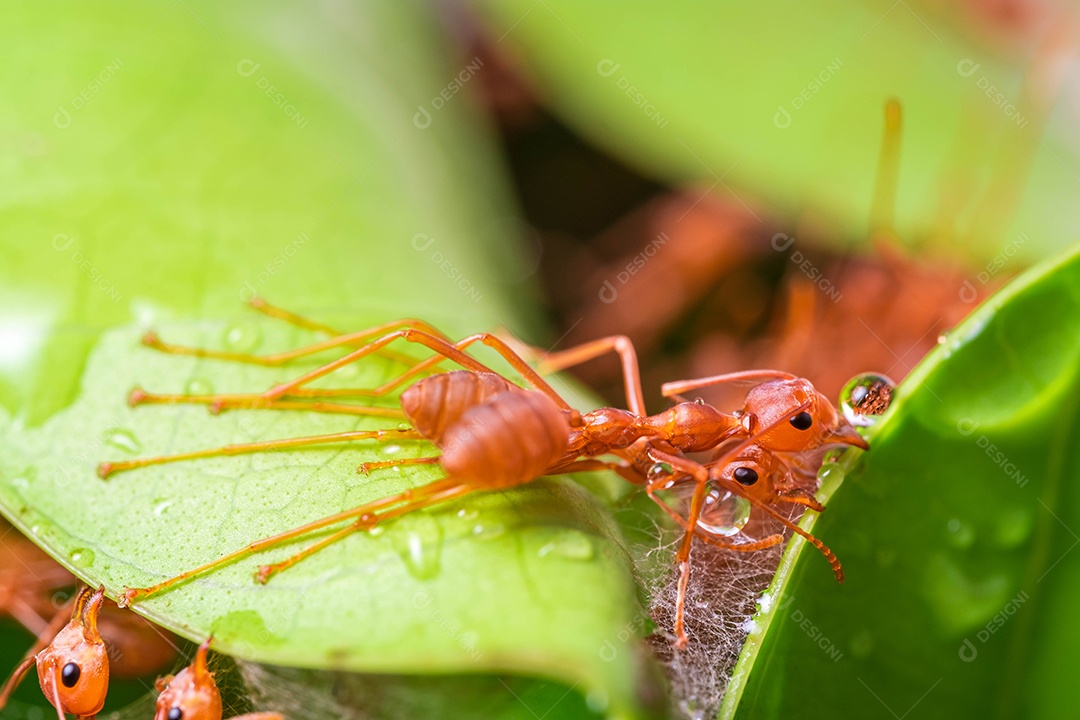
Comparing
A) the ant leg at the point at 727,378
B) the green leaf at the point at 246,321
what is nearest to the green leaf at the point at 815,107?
the green leaf at the point at 246,321

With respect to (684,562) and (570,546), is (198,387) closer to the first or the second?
(570,546)

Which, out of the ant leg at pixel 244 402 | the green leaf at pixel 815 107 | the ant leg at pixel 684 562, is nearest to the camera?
the ant leg at pixel 684 562

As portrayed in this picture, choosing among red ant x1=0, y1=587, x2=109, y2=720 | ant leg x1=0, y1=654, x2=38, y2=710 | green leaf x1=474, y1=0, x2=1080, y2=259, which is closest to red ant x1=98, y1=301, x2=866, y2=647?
red ant x1=0, y1=587, x2=109, y2=720

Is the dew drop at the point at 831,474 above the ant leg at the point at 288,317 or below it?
below

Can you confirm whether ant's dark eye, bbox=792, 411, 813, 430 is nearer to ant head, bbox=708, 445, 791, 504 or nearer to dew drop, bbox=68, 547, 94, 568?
ant head, bbox=708, 445, 791, 504

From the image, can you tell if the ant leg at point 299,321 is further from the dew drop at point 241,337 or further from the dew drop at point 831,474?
the dew drop at point 831,474
